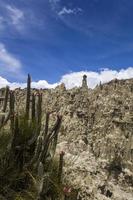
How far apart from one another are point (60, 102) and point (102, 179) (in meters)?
15.1

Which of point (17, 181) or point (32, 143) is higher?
point (32, 143)

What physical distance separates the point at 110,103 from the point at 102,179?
21.5m

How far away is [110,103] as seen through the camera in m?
29.0

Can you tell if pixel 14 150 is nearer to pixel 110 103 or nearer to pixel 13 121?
pixel 13 121

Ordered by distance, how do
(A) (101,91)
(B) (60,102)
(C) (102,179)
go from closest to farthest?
(C) (102,179) → (B) (60,102) → (A) (101,91)

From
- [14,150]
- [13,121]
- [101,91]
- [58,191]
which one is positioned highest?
[101,91]

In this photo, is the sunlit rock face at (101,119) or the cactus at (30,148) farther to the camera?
the sunlit rock face at (101,119)

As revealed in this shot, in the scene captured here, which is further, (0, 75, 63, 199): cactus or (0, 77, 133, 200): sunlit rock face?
(0, 77, 133, 200): sunlit rock face

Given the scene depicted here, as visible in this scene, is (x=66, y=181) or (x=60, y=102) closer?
(x=66, y=181)

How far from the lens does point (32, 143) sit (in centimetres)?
677

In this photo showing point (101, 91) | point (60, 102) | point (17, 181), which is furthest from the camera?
point (101, 91)

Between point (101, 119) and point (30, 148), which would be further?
point (101, 119)

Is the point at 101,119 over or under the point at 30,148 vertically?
over

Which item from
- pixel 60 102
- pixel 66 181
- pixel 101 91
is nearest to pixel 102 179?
pixel 66 181
